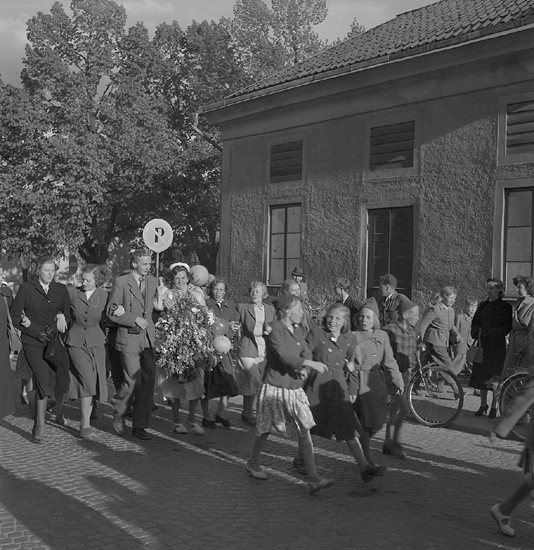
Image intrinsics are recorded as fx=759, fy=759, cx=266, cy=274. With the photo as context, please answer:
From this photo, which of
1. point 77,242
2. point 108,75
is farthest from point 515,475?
point 108,75

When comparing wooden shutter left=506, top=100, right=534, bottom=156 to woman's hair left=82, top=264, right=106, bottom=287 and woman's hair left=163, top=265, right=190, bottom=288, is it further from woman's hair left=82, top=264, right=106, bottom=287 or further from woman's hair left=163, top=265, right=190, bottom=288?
woman's hair left=82, top=264, right=106, bottom=287

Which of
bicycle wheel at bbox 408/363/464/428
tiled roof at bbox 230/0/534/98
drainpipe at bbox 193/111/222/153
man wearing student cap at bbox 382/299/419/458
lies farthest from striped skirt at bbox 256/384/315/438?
drainpipe at bbox 193/111/222/153

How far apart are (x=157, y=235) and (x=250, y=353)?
288 inches

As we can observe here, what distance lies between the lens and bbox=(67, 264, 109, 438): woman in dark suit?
8.28m

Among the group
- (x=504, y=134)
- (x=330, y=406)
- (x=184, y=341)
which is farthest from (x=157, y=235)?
(x=330, y=406)

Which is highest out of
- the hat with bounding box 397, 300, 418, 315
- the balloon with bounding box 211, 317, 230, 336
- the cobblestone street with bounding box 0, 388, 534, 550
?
the hat with bounding box 397, 300, 418, 315

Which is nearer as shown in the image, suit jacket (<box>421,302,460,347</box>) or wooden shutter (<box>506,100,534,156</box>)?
suit jacket (<box>421,302,460,347</box>)

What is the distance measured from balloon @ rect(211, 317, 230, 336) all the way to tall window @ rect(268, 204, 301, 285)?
806 centimetres

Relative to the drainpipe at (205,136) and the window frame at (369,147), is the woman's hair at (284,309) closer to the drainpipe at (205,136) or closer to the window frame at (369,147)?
the window frame at (369,147)

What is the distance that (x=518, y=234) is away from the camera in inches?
512

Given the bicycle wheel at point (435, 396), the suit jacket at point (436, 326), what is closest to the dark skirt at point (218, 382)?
the bicycle wheel at point (435, 396)

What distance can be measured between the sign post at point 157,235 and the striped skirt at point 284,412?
959cm

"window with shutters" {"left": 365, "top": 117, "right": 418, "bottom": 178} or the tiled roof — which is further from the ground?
the tiled roof

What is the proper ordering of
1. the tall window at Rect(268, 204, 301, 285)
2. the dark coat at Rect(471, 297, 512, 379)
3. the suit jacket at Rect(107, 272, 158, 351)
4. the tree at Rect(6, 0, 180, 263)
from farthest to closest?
1. the tree at Rect(6, 0, 180, 263)
2. the tall window at Rect(268, 204, 301, 285)
3. the dark coat at Rect(471, 297, 512, 379)
4. the suit jacket at Rect(107, 272, 158, 351)
